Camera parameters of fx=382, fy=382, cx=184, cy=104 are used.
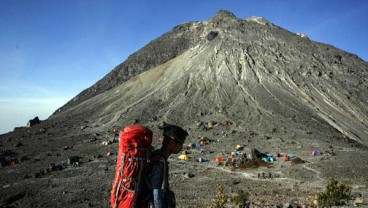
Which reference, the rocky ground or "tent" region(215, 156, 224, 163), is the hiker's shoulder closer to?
the rocky ground

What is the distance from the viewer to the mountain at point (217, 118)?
2422 centimetres

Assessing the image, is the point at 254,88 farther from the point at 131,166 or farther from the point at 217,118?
the point at 131,166

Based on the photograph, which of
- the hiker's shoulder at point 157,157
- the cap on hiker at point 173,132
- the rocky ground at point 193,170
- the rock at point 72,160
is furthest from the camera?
the rock at point 72,160

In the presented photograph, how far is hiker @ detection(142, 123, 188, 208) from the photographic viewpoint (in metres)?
4.13

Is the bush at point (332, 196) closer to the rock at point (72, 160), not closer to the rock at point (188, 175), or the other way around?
the rock at point (188, 175)

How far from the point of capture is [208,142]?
40.9 meters

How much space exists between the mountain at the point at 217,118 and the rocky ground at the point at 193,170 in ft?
0.32

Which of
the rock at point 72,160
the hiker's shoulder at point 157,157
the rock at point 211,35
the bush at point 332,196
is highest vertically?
the rock at point 211,35

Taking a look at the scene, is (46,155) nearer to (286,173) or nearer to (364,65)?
(286,173)

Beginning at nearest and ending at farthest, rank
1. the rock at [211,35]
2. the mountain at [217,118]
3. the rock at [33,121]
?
the mountain at [217,118], the rock at [33,121], the rock at [211,35]

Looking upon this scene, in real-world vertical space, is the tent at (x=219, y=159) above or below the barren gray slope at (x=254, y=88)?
below

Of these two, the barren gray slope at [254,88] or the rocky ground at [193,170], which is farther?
the barren gray slope at [254,88]

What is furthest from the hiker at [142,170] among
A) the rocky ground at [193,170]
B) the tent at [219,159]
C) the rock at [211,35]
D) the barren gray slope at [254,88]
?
the rock at [211,35]

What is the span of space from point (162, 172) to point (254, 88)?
52762mm
